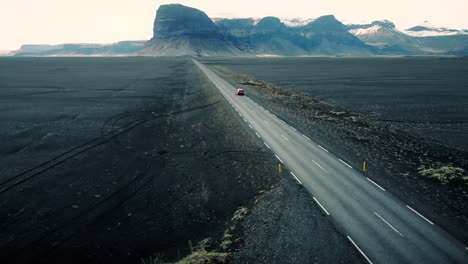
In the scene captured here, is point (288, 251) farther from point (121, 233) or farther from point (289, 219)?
point (121, 233)

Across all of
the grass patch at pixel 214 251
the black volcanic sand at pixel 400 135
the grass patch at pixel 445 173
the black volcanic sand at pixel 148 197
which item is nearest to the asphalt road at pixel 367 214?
the black volcanic sand at pixel 148 197

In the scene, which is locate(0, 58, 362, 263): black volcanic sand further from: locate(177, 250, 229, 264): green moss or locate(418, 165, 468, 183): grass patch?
locate(418, 165, 468, 183): grass patch

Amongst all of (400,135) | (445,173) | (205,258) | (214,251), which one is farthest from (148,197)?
(400,135)

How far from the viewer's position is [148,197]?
83.8 ft

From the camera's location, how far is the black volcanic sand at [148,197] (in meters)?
19.0

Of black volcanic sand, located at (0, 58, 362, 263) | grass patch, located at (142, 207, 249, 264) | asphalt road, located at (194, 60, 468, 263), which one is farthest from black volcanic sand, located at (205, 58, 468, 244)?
grass patch, located at (142, 207, 249, 264)

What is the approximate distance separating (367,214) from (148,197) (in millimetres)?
16392

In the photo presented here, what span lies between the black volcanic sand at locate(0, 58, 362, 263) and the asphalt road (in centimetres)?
110

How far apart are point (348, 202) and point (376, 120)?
33456mm

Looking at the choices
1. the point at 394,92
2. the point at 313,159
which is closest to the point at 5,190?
the point at 313,159

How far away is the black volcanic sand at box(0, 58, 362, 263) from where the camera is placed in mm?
18953

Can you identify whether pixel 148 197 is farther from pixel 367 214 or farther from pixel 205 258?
pixel 367 214

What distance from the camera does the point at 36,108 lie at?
2461 inches

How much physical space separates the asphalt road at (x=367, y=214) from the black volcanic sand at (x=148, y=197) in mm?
1102
